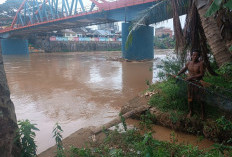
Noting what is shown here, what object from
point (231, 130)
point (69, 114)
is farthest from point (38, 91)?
point (231, 130)

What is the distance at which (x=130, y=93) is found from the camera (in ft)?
22.8

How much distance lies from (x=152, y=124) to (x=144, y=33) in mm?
14401

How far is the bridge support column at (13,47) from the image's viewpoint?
34375mm

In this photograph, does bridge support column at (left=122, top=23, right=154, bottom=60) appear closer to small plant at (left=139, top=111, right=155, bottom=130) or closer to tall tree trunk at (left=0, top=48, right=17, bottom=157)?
small plant at (left=139, top=111, right=155, bottom=130)

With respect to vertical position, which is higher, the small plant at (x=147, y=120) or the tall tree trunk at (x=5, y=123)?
the tall tree trunk at (x=5, y=123)

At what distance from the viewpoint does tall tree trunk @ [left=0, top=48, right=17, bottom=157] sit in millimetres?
2287

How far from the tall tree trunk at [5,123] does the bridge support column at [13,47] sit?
117 ft

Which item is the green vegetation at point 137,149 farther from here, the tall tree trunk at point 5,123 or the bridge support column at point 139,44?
the bridge support column at point 139,44

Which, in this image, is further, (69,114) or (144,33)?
(144,33)

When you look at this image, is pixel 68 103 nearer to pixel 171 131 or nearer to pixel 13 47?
pixel 171 131

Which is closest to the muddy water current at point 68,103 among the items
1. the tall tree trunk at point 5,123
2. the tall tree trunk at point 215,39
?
the tall tree trunk at point 5,123

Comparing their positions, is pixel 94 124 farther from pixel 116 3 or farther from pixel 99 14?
pixel 99 14

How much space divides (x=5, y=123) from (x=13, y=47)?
3801 centimetres

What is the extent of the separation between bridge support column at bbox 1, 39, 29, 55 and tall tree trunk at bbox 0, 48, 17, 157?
35.8 meters
